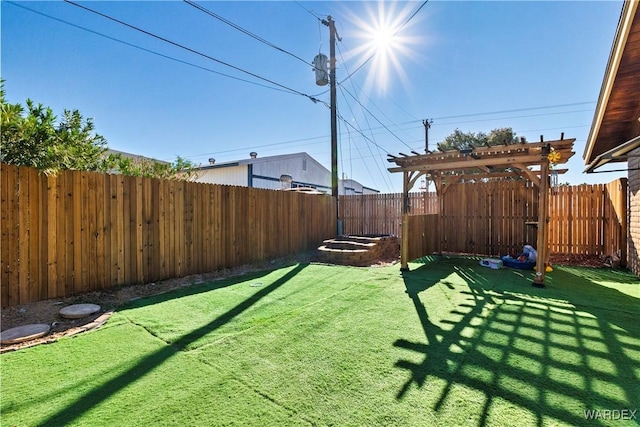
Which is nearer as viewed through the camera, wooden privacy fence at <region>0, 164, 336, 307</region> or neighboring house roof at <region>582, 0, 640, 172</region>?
wooden privacy fence at <region>0, 164, 336, 307</region>

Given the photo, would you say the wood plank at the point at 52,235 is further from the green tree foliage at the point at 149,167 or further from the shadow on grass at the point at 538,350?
the shadow on grass at the point at 538,350

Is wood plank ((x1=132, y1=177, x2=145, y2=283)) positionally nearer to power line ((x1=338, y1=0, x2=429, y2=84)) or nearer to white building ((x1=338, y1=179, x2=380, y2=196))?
power line ((x1=338, y1=0, x2=429, y2=84))

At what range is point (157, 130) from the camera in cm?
1428

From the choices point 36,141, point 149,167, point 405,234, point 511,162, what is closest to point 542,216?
point 511,162

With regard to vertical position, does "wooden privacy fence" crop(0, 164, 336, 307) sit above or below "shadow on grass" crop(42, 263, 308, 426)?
above

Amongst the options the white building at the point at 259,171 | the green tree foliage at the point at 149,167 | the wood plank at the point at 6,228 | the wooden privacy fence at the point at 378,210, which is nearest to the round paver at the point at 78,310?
the wood plank at the point at 6,228

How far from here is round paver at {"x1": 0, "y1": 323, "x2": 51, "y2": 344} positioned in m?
2.72

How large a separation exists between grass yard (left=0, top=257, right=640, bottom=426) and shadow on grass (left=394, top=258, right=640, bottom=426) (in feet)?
0.04

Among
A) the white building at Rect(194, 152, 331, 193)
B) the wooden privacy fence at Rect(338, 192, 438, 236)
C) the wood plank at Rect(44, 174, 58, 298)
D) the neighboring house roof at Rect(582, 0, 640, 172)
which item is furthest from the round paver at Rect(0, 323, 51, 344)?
the white building at Rect(194, 152, 331, 193)

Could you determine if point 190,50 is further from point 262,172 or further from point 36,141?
point 262,172

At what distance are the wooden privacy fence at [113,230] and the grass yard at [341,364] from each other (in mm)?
958

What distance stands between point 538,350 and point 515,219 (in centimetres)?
595

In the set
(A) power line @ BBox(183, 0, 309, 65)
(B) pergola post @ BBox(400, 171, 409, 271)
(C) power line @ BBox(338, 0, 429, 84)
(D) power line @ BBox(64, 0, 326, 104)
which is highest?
(C) power line @ BBox(338, 0, 429, 84)

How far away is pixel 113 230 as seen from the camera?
4.31 meters
